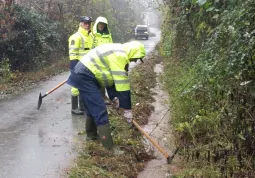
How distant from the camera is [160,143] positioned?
6750 millimetres

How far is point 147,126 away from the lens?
7840 millimetres

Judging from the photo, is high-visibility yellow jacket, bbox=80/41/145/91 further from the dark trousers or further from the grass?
the grass

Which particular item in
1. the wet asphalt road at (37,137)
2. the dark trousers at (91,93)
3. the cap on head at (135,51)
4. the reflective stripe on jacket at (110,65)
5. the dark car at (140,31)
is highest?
the cap on head at (135,51)

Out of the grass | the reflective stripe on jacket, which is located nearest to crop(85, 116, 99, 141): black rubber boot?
the reflective stripe on jacket

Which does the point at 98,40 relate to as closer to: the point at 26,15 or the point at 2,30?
the point at 2,30

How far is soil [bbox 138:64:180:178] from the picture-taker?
5.51 m

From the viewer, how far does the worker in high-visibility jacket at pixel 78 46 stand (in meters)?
7.88

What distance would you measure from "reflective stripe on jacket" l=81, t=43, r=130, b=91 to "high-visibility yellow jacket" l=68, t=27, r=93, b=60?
92.7 inches

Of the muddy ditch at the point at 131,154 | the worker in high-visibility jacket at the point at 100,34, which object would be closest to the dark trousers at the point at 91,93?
the muddy ditch at the point at 131,154

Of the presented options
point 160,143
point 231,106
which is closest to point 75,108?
point 160,143

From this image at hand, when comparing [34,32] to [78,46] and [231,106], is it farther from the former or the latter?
[231,106]

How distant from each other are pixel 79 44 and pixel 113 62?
2.75 meters

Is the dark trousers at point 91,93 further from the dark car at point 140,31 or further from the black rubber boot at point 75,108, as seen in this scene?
the dark car at point 140,31

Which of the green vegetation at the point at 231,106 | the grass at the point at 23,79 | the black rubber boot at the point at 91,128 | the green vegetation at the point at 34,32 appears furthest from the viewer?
the green vegetation at the point at 34,32
